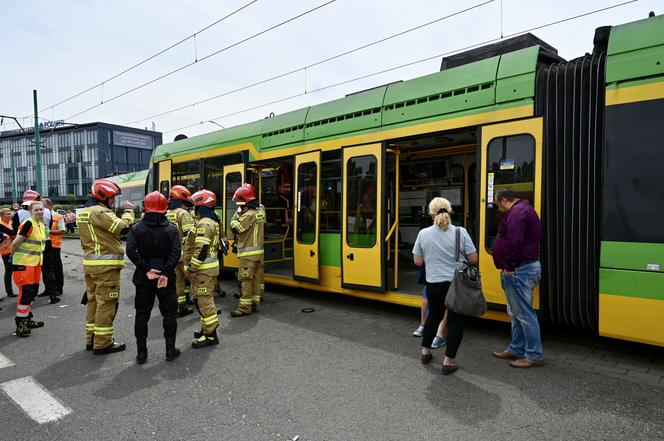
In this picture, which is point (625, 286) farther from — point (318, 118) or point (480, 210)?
point (318, 118)

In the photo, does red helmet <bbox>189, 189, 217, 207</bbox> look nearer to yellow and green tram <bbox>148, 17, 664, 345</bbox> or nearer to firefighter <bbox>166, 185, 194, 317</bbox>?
firefighter <bbox>166, 185, 194, 317</bbox>

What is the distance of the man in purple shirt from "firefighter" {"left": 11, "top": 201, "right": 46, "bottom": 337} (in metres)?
6.11

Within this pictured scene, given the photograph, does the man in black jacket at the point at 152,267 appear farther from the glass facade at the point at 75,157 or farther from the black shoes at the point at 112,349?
the glass facade at the point at 75,157

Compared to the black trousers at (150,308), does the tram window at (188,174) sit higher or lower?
higher

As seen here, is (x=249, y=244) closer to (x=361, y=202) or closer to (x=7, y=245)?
(x=361, y=202)

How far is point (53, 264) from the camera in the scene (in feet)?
27.2

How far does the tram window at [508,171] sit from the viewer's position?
14.8ft

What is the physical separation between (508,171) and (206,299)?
3884 millimetres

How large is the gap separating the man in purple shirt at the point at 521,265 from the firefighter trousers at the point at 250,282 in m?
3.83

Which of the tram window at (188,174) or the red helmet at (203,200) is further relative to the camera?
the tram window at (188,174)

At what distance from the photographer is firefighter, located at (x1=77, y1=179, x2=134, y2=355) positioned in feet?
16.1

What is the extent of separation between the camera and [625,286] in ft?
12.8

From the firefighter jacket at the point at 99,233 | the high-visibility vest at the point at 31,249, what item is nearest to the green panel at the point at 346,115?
the firefighter jacket at the point at 99,233

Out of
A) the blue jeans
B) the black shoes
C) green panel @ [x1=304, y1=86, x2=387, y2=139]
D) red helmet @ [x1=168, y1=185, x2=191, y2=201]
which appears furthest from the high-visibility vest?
the blue jeans
